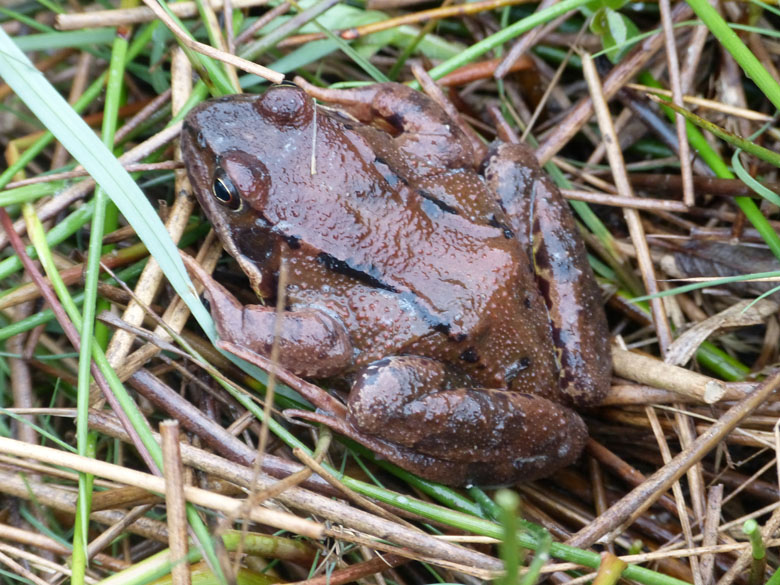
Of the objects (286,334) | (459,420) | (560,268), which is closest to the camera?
(459,420)

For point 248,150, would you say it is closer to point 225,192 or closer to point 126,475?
point 225,192

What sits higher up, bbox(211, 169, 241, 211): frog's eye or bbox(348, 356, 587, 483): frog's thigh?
bbox(211, 169, 241, 211): frog's eye

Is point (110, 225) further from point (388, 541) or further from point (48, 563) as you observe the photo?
point (388, 541)

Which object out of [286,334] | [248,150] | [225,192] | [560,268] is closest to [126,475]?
[286,334]

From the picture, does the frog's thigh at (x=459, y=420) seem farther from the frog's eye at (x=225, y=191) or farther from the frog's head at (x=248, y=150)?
the frog's eye at (x=225, y=191)

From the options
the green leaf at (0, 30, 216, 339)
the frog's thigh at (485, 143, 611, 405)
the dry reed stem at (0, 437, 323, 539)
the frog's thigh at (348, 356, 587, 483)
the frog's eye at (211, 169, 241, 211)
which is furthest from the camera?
the frog's thigh at (485, 143, 611, 405)

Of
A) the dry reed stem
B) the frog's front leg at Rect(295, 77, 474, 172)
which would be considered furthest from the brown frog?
the dry reed stem

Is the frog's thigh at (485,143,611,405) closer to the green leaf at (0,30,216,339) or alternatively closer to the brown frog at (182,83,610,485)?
the brown frog at (182,83,610,485)
